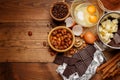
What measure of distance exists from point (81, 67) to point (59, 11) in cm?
36

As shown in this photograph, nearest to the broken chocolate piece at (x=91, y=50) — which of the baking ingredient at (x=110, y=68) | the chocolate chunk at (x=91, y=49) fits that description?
the chocolate chunk at (x=91, y=49)

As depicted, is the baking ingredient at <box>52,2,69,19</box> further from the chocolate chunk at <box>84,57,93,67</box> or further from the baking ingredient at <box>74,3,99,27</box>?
the chocolate chunk at <box>84,57,93,67</box>

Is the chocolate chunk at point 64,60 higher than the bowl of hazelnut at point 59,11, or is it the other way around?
the bowl of hazelnut at point 59,11

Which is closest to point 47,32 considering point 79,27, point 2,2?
point 79,27

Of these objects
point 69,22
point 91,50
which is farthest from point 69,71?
point 69,22

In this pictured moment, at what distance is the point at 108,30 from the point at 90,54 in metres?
0.18

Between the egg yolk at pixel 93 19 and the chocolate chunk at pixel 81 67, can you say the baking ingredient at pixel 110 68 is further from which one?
the egg yolk at pixel 93 19

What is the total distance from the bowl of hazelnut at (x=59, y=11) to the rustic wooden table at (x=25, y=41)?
3.3 inches

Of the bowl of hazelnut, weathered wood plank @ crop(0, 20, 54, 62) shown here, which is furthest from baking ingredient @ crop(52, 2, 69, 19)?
weathered wood plank @ crop(0, 20, 54, 62)

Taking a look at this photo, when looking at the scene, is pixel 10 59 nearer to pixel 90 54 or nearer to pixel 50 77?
pixel 50 77

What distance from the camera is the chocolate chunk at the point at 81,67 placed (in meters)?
1.79

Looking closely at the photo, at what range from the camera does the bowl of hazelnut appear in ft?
5.94

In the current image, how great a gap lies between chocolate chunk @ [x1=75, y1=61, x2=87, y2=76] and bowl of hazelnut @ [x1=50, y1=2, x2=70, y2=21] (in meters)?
0.29

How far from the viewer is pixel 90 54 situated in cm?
181
